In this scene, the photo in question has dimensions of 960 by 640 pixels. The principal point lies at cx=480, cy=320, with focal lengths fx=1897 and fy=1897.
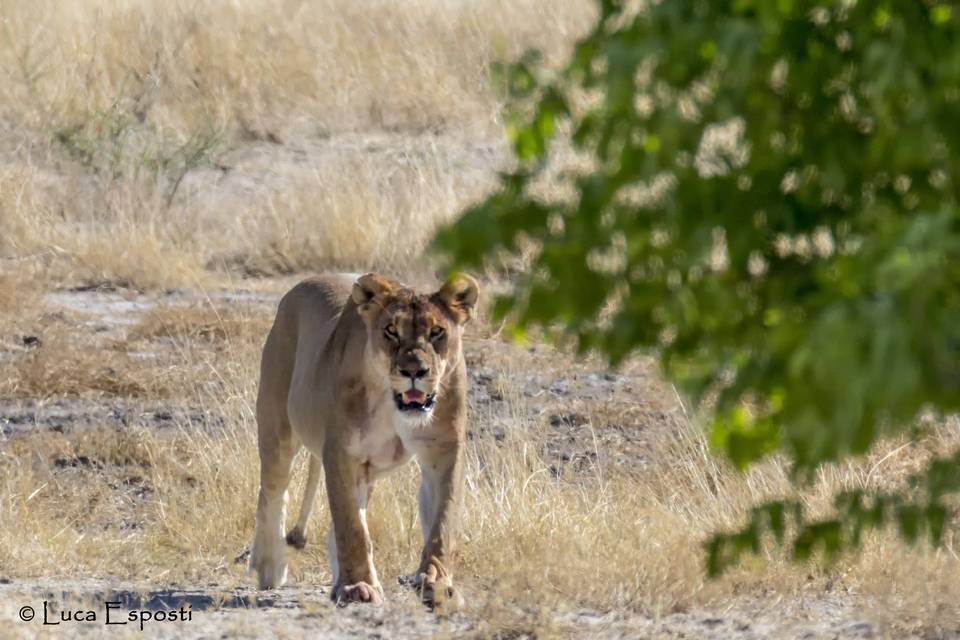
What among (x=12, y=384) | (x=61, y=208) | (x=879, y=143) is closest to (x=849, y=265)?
(x=879, y=143)

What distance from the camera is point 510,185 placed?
9.48 ft

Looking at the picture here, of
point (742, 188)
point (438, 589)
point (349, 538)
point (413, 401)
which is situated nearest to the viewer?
point (742, 188)

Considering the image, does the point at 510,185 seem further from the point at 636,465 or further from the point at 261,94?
the point at 261,94

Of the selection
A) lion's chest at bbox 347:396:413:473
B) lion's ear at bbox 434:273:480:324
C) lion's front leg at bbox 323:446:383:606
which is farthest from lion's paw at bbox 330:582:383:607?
lion's ear at bbox 434:273:480:324

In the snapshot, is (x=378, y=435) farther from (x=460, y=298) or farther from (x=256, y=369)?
(x=256, y=369)

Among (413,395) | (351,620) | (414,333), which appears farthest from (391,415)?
(351,620)

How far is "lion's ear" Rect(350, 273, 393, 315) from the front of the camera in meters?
6.44

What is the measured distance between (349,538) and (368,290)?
2.76ft

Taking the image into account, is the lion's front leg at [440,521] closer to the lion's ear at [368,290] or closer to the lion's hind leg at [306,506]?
the lion's ear at [368,290]

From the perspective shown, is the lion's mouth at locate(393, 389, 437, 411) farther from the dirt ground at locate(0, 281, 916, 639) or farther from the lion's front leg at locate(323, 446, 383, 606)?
the dirt ground at locate(0, 281, 916, 639)

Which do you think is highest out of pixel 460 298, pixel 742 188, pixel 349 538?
pixel 742 188

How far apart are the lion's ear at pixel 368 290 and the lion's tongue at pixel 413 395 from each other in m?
0.36

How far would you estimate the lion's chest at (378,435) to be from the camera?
251 inches

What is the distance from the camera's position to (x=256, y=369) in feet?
32.2
